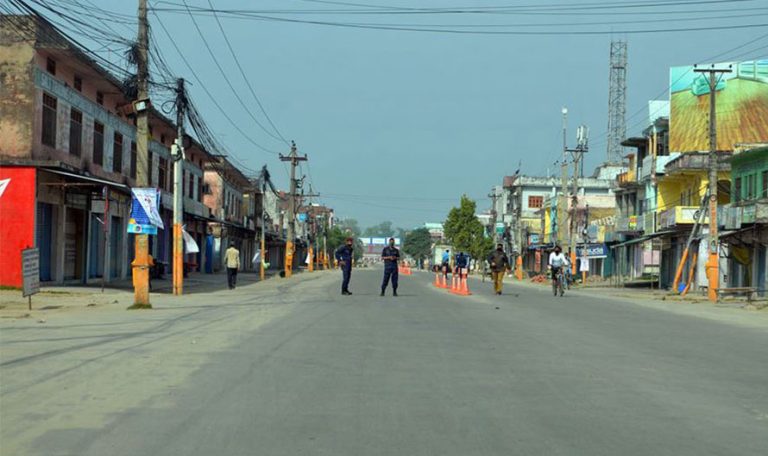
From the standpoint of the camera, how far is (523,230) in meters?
99.2

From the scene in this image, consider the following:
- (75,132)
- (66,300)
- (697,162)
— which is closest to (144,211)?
(66,300)

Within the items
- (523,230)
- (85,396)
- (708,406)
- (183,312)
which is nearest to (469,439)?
(708,406)

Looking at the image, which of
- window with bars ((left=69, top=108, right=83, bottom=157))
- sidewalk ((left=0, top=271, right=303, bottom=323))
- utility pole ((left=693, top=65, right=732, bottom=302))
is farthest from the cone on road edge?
window with bars ((left=69, top=108, right=83, bottom=157))

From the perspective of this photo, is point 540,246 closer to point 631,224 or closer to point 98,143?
point 631,224

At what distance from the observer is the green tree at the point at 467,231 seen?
11394 centimetres

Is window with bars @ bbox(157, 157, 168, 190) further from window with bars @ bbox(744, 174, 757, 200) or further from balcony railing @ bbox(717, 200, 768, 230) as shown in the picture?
window with bars @ bbox(744, 174, 757, 200)

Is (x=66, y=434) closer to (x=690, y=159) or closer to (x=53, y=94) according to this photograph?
(x=53, y=94)

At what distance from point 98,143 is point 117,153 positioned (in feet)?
9.04

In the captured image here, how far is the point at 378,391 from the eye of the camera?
338 inches

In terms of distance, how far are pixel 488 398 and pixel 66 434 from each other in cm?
381

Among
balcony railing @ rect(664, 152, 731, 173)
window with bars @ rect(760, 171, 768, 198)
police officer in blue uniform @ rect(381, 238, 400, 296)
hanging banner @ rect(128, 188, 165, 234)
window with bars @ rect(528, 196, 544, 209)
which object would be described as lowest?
police officer in blue uniform @ rect(381, 238, 400, 296)

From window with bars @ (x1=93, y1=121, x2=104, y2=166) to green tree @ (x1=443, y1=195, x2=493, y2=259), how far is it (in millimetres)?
82377

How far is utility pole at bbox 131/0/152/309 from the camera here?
1981cm

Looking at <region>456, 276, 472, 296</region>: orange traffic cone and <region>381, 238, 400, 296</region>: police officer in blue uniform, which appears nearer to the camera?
<region>381, 238, 400, 296</region>: police officer in blue uniform
